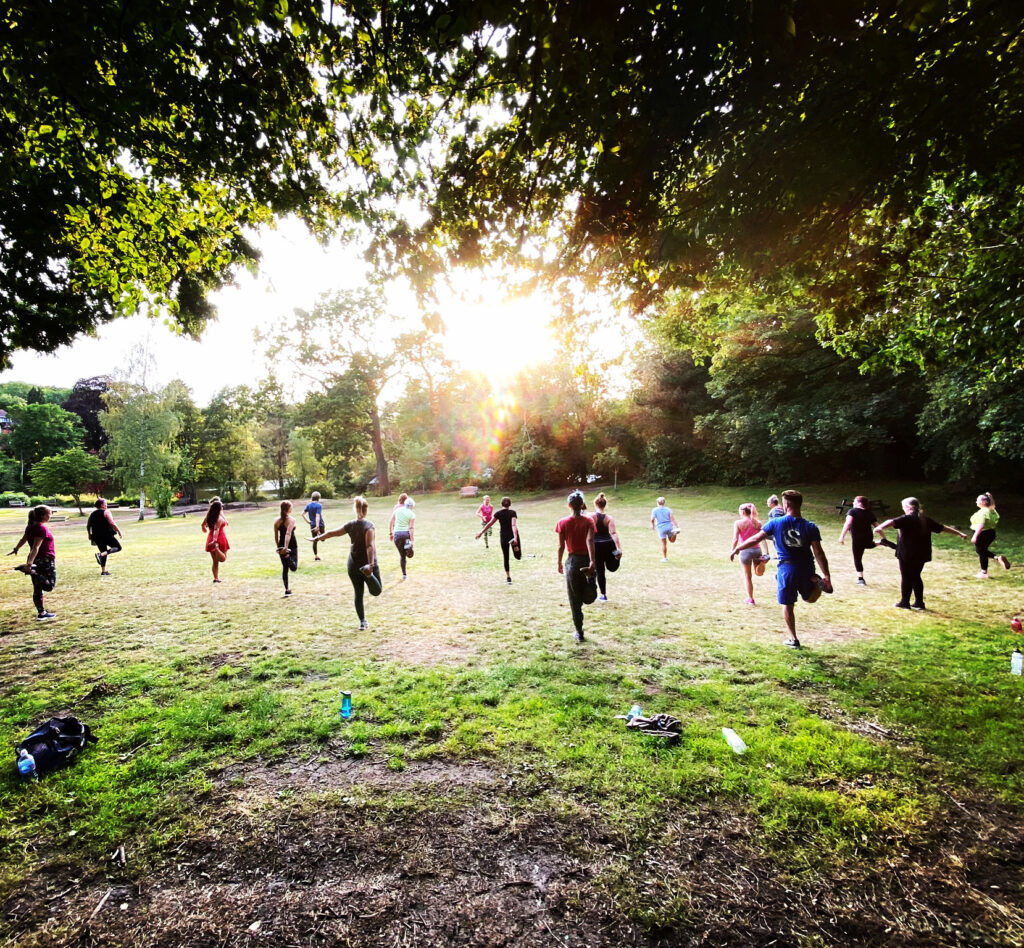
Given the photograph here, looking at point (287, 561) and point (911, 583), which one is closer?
point (911, 583)

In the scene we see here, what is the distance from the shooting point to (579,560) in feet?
22.5

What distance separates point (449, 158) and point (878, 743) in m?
7.47

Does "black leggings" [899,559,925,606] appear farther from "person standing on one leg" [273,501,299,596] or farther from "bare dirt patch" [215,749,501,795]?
"person standing on one leg" [273,501,299,596]

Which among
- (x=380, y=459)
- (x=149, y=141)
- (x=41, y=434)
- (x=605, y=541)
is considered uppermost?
(x=41, y=434)

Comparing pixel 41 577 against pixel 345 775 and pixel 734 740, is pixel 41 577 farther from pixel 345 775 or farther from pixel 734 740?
pixel 734 740

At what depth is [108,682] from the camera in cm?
568

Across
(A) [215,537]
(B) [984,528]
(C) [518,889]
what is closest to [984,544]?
(B) [984,528]

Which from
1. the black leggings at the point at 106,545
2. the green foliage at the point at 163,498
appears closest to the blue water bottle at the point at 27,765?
the black leggings at the point at 106,545

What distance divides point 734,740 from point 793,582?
3031 mm

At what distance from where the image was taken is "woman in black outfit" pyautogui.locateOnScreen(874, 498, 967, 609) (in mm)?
7953

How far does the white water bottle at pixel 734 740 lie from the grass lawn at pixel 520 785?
0.13 metres

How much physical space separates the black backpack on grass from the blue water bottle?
0.10 ft

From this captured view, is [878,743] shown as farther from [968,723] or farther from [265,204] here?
[265,204]

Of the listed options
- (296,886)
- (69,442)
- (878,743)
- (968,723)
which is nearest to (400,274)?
(296,886)
